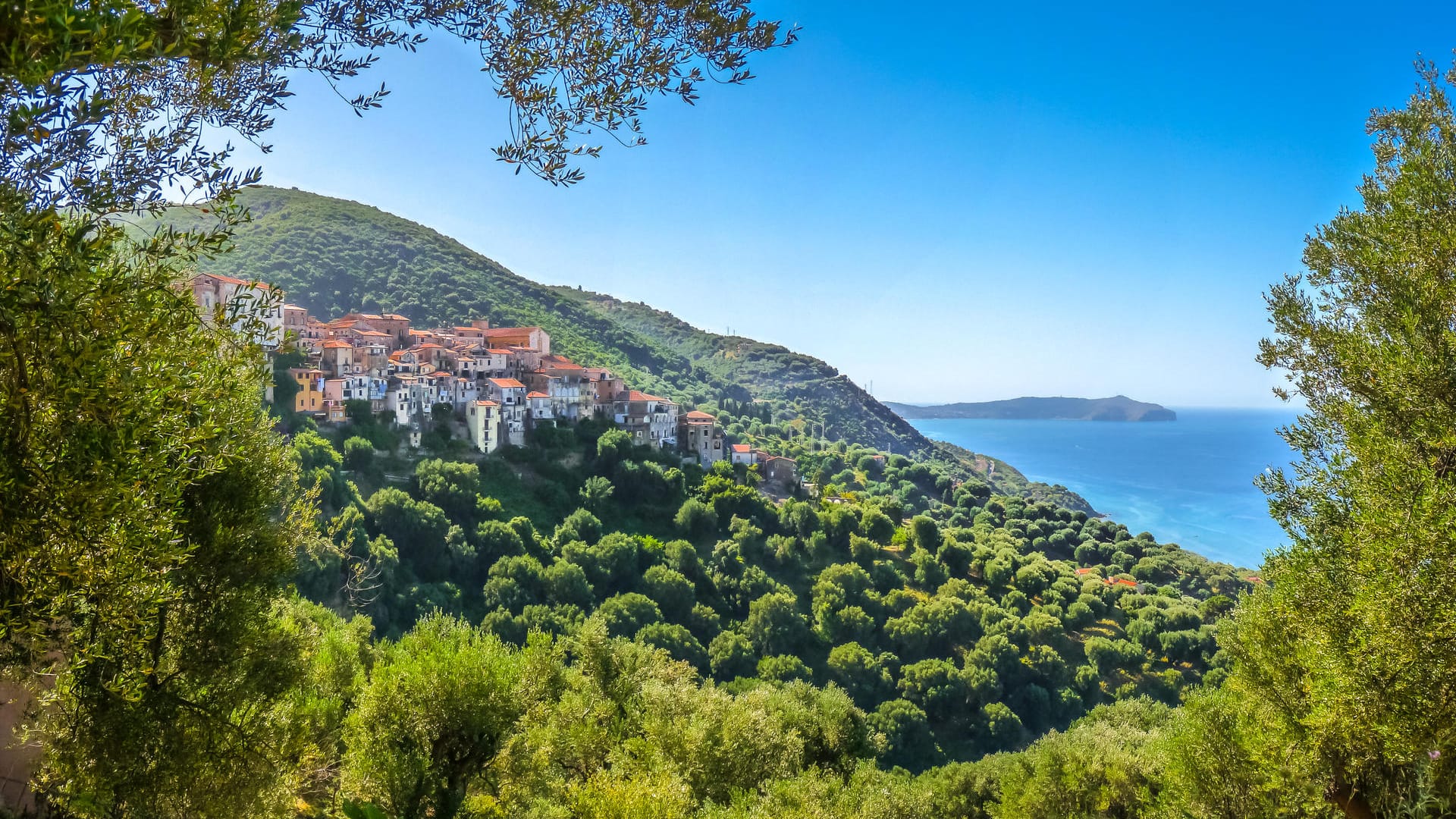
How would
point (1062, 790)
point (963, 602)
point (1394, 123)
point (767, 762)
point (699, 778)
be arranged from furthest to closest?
point (963, 602) → point (1062, 790) → point (767, 762) → point (699, 778) → point (1394, 123)

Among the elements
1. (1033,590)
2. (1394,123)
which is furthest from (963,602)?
(1394,123)

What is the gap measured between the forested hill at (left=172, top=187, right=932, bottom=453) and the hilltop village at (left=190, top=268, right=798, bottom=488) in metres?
21.0

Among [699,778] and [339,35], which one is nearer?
[339,35]

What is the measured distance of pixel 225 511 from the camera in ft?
20.9

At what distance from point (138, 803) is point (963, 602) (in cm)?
4138

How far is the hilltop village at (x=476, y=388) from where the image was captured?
134 ft

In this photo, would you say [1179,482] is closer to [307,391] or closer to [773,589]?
[773,589]

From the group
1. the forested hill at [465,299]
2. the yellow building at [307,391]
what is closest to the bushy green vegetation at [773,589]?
the yellow building at [307,391]

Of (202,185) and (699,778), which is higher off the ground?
(202,185)

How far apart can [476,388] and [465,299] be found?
1925 inches

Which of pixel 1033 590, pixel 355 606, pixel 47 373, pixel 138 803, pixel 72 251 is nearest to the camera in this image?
pixel 72 251

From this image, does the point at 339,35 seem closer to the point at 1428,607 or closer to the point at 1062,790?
Result: the point at 1428,607

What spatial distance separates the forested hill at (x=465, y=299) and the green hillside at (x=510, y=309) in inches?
9.2

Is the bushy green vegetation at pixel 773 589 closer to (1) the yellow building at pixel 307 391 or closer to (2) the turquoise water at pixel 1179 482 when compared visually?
(1) the yellow building at pixel 307 391
